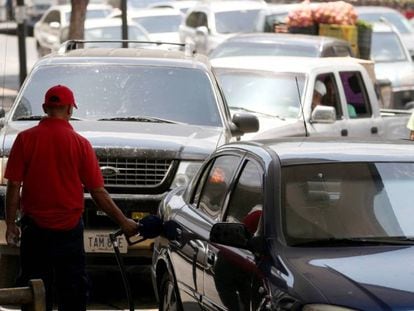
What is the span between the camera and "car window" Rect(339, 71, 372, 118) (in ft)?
55.8

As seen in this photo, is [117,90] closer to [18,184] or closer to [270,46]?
[18,184]

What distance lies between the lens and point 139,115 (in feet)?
39.4

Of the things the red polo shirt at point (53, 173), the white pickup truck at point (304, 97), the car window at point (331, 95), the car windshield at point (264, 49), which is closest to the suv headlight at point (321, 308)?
the red polo shirt at point (53, 173)

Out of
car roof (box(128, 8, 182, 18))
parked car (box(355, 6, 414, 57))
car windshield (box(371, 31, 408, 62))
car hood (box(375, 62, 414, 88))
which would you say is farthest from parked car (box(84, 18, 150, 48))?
car hood (box(375, 62, 414, 88))

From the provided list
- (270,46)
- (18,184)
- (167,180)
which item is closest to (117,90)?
(167,180)

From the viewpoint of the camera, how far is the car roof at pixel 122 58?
41.6ft

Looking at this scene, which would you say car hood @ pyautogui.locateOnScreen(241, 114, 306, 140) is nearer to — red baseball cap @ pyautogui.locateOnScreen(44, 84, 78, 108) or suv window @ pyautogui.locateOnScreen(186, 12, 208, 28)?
red baseball cap @ pyautogui.locateOnScreen(44, 84, 78, 108)

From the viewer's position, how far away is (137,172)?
1088 centimetres

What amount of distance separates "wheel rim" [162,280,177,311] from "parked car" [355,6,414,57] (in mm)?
23467

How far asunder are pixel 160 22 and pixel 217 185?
2760cm

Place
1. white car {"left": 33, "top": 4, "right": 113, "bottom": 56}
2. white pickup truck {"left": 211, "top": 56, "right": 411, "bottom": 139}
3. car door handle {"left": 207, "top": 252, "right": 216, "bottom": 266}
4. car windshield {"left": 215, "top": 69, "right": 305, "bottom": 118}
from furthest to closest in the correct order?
1. white car {"left": 33, "top": 4, "right": 113, "bottom": 56}
2. car windshield {"left": 215, "top": 69, "right": 305, "bottom": 118}
3. white pickup truck {"left": 211, "top": 56, "right": 411, "bottom": 139}
4. car door handle {"left": 207, "top": 252, "right": 216, "bottom": 266}

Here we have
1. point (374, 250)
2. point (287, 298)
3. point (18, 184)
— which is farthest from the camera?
point (18, 184)

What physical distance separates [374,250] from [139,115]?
528cm

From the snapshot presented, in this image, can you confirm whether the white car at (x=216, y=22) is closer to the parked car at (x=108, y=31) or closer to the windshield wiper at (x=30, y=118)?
the parked car at (x=108, y=31)
